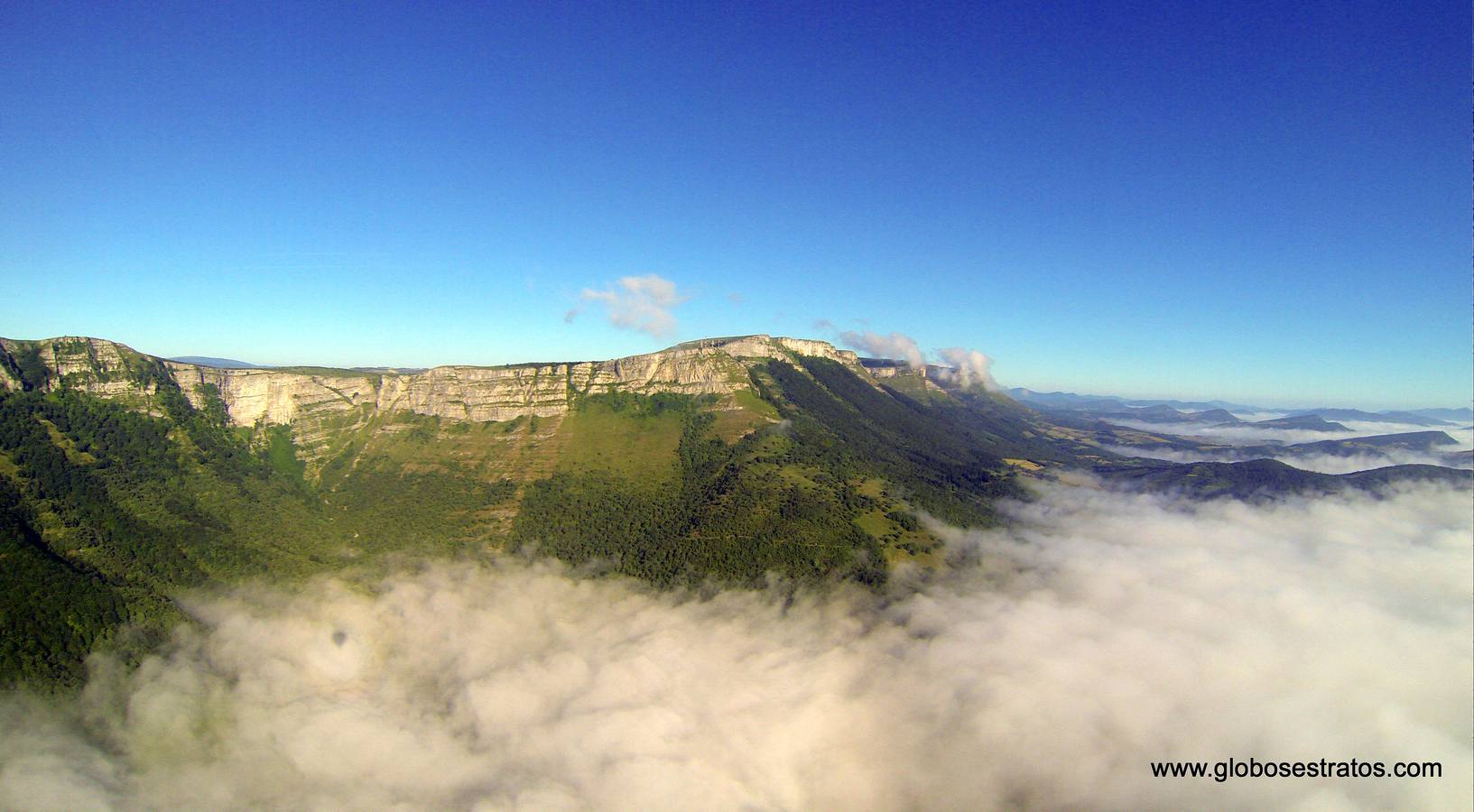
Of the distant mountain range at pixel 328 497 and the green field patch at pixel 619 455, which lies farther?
the green field patch at pixel 619 455

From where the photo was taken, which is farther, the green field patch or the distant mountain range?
the green field patch

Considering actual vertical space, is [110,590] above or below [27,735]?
above

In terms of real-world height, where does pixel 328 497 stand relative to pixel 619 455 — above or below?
below

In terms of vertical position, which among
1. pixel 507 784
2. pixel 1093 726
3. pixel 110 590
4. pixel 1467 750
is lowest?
pixel 507 784

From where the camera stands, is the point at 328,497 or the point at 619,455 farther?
the point at 619,455

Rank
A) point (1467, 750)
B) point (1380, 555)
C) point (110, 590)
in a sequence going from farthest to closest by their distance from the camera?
point (1380, 555)
point (110, 590)
point (1467, 750)

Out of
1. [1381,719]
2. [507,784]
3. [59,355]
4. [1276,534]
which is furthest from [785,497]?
[59,355]

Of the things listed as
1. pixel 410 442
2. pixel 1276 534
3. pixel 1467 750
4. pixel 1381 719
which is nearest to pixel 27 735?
pixel 410 442

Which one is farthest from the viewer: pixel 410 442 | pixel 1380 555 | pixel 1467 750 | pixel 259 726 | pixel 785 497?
pixel 410 442

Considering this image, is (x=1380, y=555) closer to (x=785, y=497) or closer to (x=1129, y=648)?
(x=1129, y=648)

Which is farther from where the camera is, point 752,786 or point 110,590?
point 110,590
